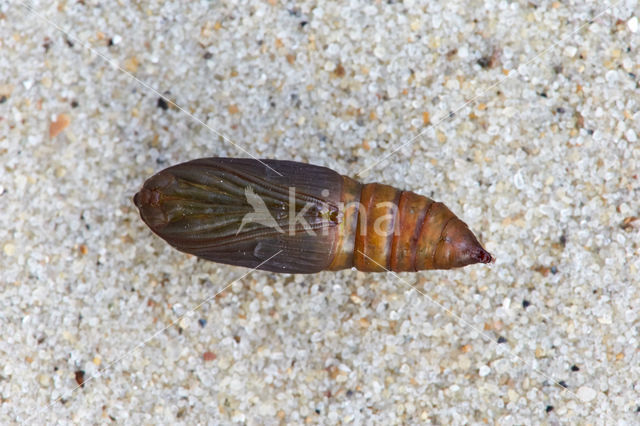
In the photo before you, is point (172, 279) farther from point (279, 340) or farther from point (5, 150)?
point (5, 150)

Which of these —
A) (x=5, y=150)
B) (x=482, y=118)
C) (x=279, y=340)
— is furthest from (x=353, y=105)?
(x=5, y=150)

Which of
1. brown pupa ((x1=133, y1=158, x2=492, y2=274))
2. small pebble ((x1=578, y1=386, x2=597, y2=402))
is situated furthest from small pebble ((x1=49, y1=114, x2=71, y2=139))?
small pebble ((x1=578, y1=386, x2=597, y2=402))

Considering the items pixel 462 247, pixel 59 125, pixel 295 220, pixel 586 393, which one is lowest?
pixel 586 393

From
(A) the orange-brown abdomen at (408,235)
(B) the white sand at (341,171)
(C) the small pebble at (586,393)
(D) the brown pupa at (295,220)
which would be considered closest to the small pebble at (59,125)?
(B) the white sand at (341,171)

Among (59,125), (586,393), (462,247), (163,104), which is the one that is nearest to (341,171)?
(462,247)

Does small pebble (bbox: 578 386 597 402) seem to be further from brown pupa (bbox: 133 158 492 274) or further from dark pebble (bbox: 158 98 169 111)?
dark pebble (bbox: 158 98 169 111)

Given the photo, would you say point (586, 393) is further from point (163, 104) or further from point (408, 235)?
point (163, 104)

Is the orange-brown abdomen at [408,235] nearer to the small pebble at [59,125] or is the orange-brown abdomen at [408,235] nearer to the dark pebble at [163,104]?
the dark pebble at [163,104]
